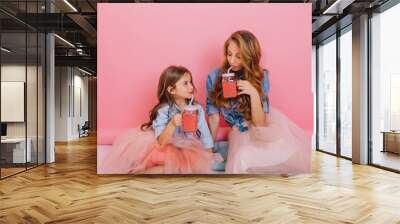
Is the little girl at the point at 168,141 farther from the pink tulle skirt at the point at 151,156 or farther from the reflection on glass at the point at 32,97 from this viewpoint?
the reflection on glass at the point at 32,97

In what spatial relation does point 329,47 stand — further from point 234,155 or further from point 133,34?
point 133,34

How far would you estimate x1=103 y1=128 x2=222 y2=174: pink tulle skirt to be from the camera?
6.31 m

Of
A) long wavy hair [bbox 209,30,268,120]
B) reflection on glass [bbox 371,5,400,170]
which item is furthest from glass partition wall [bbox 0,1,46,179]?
reflection on glass [bbox 371,5,400,170]

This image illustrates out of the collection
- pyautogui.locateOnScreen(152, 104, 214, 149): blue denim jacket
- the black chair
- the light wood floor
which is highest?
pyautogui.locateOnScreen(152, 104, 214, 149): blue denim jacket

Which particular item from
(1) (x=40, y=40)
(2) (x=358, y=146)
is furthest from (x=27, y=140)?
(2) (x=358, y=146)

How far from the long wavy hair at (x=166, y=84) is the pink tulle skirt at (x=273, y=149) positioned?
1.32 m

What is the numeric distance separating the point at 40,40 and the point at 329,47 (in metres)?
7.02

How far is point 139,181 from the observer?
236 inches

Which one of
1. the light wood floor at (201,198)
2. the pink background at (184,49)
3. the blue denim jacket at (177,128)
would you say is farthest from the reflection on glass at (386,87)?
the blue denim jacket at (177,128)

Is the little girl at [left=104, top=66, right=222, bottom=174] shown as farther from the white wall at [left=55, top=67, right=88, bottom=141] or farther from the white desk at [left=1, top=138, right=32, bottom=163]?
the white wall at [left=55, top=67, right=88, bottom=141]

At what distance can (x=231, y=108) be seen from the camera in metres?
6.28

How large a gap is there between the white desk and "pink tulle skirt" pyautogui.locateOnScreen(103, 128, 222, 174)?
1828mm

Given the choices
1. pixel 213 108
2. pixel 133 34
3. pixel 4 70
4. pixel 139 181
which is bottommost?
pixel 139 181

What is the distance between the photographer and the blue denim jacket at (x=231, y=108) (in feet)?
20.6
